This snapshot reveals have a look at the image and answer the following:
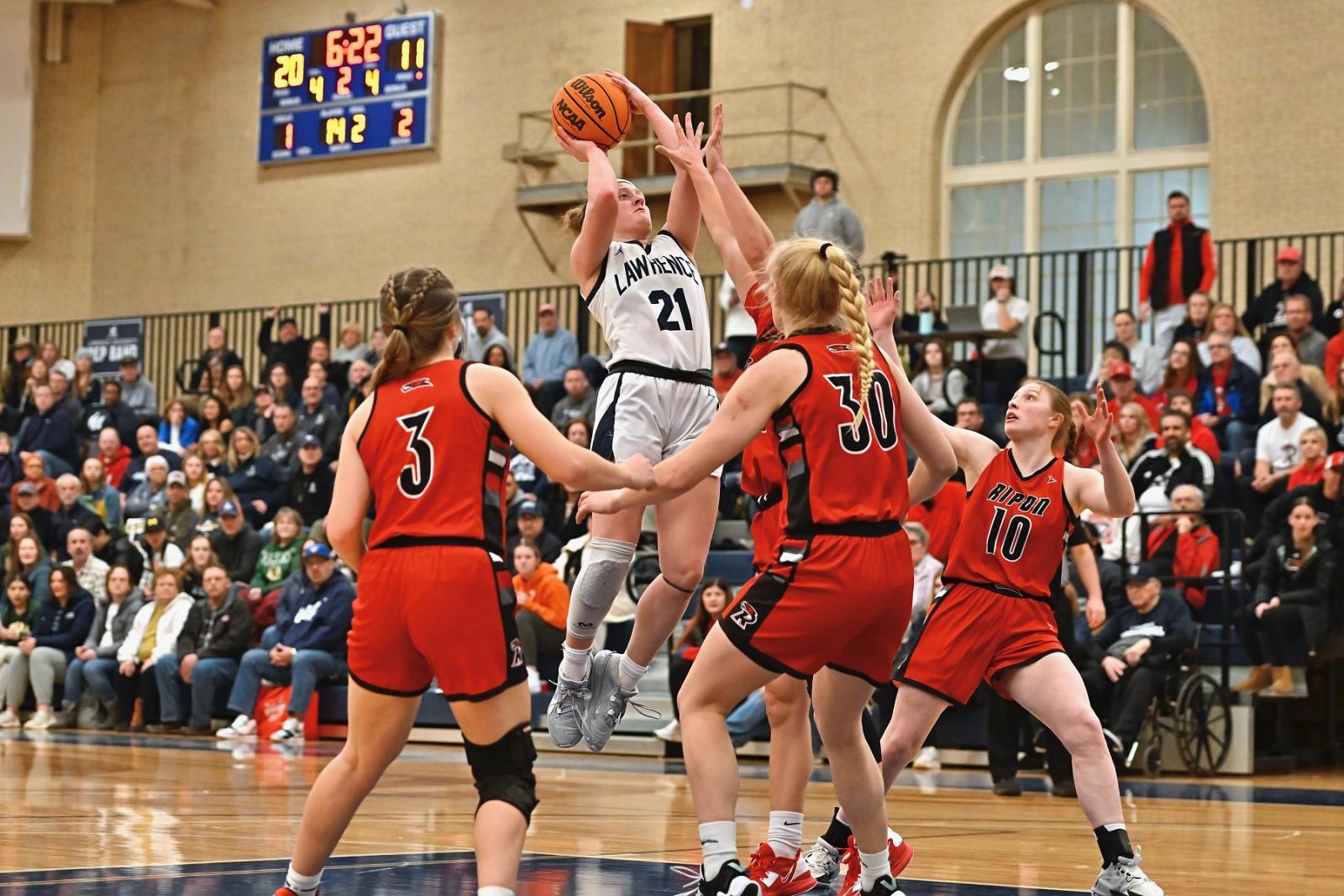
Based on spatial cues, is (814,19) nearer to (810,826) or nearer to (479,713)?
(810,826)

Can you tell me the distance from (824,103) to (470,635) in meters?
17.1

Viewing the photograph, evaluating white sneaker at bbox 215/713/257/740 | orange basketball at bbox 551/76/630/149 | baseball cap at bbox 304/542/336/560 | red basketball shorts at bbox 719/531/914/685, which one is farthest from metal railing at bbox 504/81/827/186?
red basketball shorts at bbox 719/531/914/685

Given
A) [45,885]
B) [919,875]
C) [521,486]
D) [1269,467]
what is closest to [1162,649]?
[1269,467]

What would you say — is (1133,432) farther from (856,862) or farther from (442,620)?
(442,620)

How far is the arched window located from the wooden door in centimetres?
380

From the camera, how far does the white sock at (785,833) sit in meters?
5.70

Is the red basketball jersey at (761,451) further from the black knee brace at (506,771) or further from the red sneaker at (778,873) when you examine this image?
the black knee brace at (506,771)

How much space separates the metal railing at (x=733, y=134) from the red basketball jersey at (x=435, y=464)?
1573 centimetres

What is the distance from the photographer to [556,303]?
2177cm

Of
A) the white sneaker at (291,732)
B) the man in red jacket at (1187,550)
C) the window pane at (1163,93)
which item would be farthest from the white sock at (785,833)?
the window pane at (1163,93)

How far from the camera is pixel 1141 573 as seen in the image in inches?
473

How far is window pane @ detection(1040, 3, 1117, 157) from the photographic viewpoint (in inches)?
771

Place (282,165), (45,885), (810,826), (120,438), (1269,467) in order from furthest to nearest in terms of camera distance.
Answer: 1. (282,165)
2. (120,438)
3. (1269,467)
4. (810,826)
5. (45,885)

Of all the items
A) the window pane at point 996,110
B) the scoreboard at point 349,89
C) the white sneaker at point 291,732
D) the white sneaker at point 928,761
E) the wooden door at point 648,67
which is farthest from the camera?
the scoreboard at point 349,89
